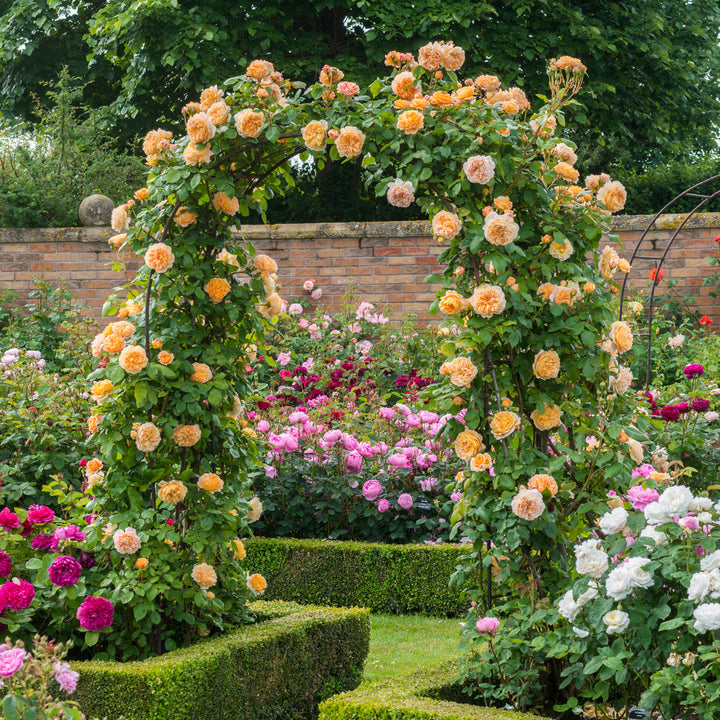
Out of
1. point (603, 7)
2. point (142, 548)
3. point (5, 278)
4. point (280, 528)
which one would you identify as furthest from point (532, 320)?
point (603, 7)

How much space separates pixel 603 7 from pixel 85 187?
21.2 feet

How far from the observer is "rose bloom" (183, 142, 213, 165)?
3059 millimetres

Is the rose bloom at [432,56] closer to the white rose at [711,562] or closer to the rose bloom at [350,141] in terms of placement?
the rose bloom at [350,141]


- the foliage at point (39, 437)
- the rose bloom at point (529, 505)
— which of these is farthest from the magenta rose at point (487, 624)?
the foliage at point (39, 437)

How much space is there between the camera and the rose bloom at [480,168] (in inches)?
106

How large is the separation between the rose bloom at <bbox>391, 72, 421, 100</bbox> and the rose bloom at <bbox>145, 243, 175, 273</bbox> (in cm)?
101

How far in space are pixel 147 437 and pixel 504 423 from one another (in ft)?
4.25

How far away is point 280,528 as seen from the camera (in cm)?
504

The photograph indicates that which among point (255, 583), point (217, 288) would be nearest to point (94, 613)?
point (255, 583)

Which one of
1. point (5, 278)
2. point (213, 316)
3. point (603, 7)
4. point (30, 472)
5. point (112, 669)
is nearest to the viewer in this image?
point (112, 669)

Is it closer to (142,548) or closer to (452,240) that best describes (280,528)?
(142,548)

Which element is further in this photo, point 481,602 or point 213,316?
point 213,316

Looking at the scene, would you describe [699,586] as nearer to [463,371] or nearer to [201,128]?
[463,371]

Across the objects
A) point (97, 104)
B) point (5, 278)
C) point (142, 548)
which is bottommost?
point (142, 548)
